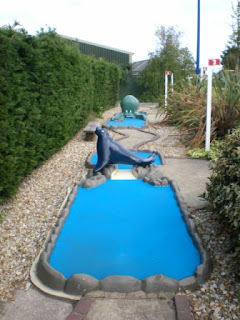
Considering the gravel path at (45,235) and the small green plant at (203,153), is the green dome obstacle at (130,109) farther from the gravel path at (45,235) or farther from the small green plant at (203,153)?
the gravel path at (45,235)

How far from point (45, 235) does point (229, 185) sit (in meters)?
2.10

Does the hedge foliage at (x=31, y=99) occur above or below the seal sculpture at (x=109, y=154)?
above

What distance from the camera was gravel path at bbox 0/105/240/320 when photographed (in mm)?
2570

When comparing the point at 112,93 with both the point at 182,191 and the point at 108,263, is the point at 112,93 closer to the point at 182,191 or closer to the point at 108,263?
the point at 182,191

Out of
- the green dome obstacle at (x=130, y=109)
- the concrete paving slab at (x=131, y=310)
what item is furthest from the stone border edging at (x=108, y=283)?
the green dome obstacle at (x=130, y=109)

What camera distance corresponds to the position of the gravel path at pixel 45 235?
2.57 metres

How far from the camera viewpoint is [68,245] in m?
3.35

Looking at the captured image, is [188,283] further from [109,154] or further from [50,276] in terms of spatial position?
[109,154]

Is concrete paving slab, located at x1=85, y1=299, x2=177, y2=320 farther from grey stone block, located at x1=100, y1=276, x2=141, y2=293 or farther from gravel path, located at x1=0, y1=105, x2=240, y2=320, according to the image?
gravel path, located at x1=0, y1=105, x2=240, y2=320

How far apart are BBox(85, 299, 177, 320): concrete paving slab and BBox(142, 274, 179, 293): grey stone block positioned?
0.09 meters

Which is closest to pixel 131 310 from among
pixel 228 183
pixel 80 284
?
pixel 80 284

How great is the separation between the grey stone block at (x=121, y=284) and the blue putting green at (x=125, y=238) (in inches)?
6.5

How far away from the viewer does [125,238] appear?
349cm

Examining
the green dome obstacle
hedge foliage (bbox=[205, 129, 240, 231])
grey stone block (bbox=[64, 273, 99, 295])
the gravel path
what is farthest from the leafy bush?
the green dome obstacle
